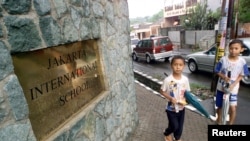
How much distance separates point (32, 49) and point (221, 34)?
6249mm

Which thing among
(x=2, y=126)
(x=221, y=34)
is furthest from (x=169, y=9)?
(x=2, y=126)

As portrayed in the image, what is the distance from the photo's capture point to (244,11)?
19812 mm

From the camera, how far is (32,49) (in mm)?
2174

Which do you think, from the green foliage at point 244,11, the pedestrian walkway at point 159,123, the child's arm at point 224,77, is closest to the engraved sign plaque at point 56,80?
the pedestrian walkway at point 159,123

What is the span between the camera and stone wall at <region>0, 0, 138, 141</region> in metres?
1.90

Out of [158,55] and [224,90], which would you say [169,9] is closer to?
[158,55]

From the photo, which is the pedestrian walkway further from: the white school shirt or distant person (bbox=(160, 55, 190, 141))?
the white school shirt

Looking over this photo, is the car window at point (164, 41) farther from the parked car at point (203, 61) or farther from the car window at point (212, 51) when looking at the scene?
the car window at point (212, 51)

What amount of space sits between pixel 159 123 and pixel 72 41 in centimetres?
321

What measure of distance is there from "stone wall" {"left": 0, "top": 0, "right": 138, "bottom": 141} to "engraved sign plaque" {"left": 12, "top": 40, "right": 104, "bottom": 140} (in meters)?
0.09

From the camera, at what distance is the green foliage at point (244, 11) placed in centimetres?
1920

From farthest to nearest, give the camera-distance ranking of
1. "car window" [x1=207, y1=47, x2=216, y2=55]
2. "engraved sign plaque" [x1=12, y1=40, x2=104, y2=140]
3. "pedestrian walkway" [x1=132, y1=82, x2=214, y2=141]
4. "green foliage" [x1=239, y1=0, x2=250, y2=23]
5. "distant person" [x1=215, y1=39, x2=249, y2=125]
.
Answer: "green foliage" [x1=239, y1=0, x2=250, y2=23] → "car window" [x1=207, y1=47, x2=216, y2=55] → "pedestrian walkway" [x1=132, y1=82, x2=214, y2=141] → "distant person" [x1=215, y1=39, x2=249, y2=125] → "engraved sign plaque" [x1=12, y1=40, x2=104, y2=140]

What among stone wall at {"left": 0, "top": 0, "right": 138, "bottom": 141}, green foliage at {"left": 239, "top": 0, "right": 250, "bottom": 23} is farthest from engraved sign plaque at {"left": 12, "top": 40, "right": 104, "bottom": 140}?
green foliage at {"left": 239, "top": 0, "right": 250, "bottom": 23}

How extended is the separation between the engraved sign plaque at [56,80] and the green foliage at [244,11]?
1921cm
